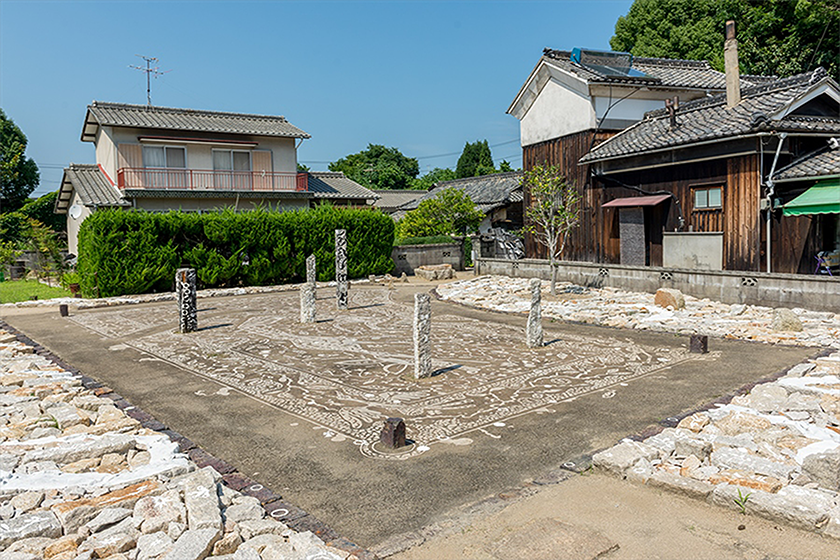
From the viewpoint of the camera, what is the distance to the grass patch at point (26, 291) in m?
22.5

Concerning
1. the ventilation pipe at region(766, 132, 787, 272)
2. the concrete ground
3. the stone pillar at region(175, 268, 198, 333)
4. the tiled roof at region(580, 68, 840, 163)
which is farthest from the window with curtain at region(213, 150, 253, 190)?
the ventilation pipe at region(766, 132, 787, 272)

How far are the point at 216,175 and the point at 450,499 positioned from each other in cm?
2727

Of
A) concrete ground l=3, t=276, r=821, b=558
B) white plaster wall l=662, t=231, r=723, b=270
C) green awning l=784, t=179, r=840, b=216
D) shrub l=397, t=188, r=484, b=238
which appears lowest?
concrete ground l=3, t=276, r=821, b=558

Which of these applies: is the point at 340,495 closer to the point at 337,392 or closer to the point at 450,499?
the point at 450,499

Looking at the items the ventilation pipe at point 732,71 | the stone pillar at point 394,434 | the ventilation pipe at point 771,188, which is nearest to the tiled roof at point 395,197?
the ventilation pipe at point 732,71

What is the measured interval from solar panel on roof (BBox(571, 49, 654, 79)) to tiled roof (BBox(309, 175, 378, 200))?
45.5 ft

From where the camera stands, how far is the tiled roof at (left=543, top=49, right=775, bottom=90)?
22594mm

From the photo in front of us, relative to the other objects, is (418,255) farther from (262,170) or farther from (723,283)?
(723,283)

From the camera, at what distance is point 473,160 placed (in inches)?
2516

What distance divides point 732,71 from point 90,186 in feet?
88.7

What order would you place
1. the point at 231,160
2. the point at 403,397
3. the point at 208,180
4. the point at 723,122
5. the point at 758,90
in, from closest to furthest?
the point at 403,397 < the point at 723,122 < the point at 758,90 < the point at 208,180 < the point at 231,160

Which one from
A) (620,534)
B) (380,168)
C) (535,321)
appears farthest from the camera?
(380,168)

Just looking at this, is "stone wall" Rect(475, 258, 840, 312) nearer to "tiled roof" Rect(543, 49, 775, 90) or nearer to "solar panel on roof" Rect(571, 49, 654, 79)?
"tiled roof" Rect(543, 49, 775, 90)

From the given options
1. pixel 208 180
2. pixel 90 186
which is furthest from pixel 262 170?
pixel 90 186
